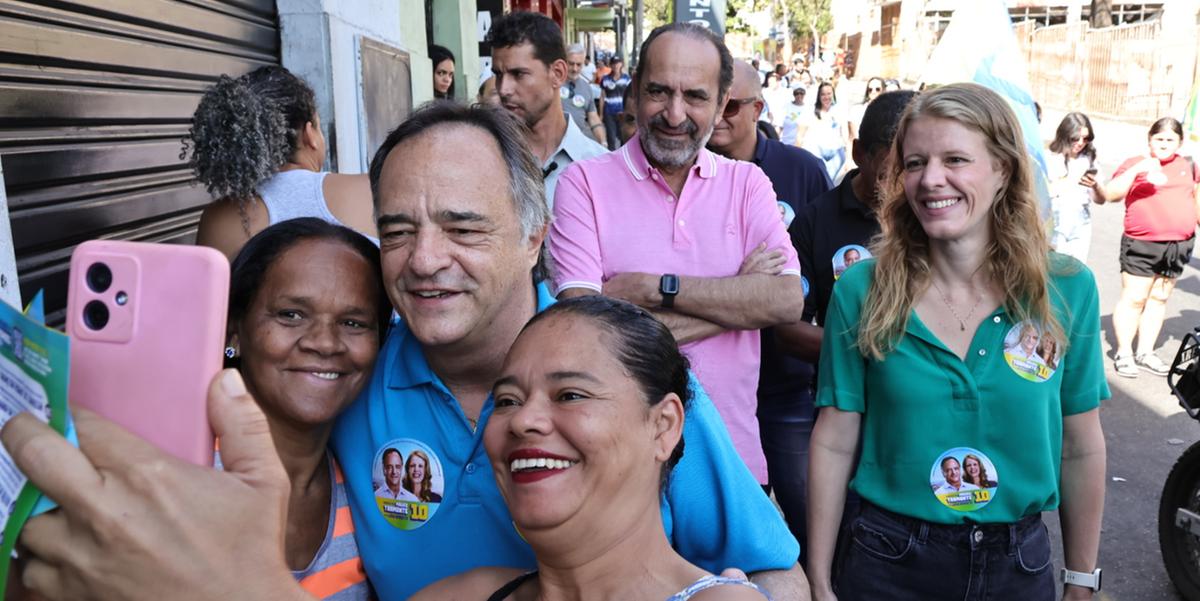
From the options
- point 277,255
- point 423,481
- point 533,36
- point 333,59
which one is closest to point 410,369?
point 423,481

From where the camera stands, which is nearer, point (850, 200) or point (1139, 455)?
point (850, 200)

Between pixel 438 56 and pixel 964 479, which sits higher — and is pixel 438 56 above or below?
above

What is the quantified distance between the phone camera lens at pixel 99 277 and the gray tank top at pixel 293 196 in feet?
8.98

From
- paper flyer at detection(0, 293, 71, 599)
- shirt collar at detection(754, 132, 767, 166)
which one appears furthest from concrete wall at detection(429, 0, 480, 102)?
paper flyer at detection(0, 293, 71, 599)

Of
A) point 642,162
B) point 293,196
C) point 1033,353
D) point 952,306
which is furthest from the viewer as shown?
point 293,196

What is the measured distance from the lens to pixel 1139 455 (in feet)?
21.2

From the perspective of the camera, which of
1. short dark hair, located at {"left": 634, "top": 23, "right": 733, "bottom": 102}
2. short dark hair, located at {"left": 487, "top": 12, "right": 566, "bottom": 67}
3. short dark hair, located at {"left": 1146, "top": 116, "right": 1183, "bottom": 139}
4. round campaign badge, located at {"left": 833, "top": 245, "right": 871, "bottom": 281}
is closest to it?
short dark hair, located at {"left": 634, "top": 23, "right": 733, "bottom": 102}

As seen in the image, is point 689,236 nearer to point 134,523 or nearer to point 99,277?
point 99,277

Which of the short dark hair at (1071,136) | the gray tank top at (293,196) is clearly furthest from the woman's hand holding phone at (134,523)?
the short dark hair at (1071,136)

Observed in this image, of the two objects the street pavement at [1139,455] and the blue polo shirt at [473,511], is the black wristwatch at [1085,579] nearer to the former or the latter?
the blue polo shirt at [473,511]

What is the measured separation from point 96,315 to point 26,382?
123 mm

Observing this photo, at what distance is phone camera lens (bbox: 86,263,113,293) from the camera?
100cm

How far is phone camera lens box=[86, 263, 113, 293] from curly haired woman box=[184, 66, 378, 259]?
2.57 m

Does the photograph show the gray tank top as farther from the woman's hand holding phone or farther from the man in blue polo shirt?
the woman's hand holding phone
